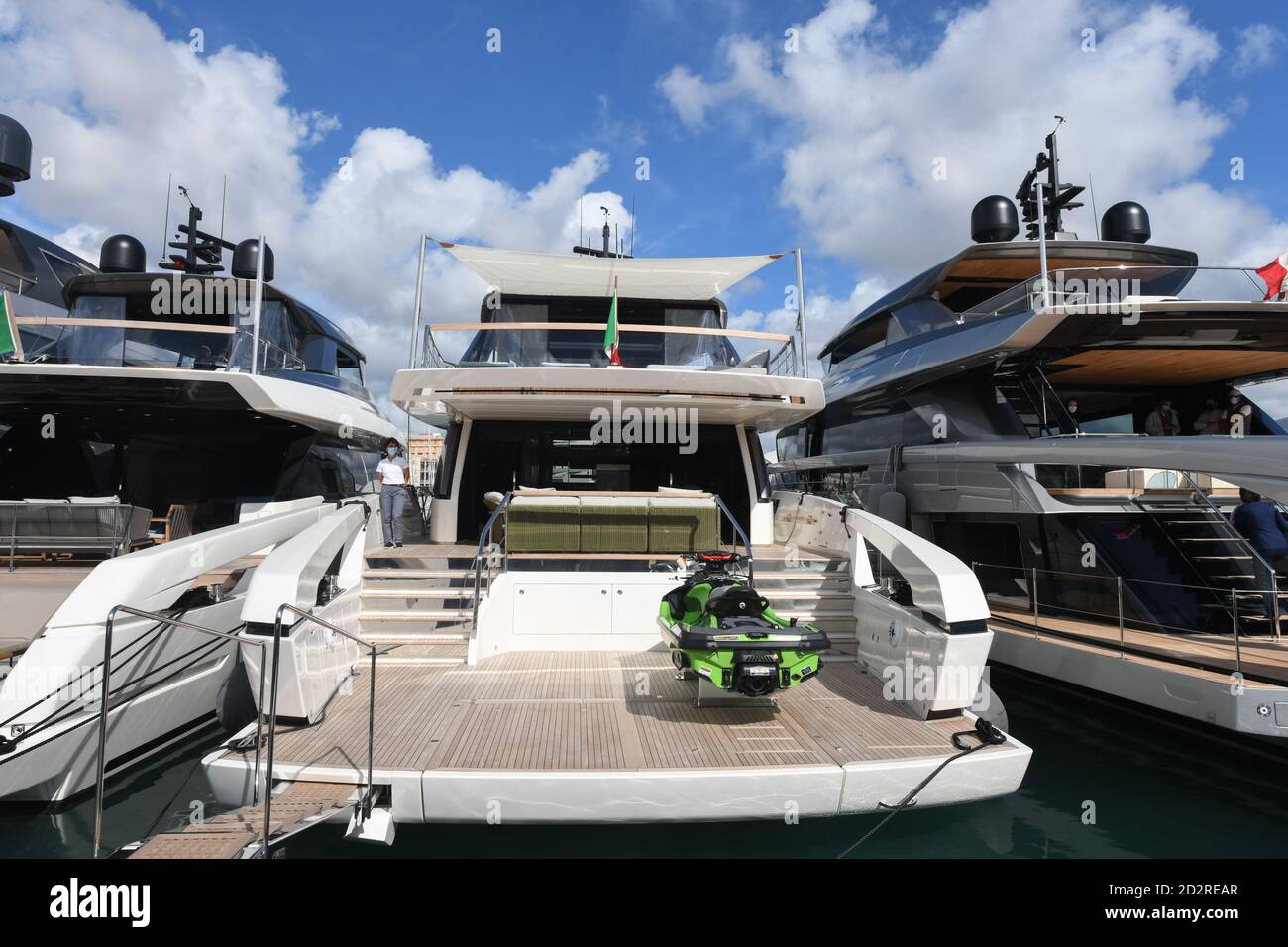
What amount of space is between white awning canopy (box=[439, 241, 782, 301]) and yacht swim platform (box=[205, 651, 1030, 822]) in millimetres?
6557

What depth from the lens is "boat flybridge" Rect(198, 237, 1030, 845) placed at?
3.86 m

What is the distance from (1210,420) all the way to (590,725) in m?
11.4

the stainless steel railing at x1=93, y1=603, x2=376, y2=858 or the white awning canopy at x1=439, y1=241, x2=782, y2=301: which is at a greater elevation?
the white awning canopy at x1=439, y1=241, x2=782, y2=301

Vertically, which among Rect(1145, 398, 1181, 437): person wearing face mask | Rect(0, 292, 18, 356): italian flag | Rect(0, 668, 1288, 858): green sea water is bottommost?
Rect(0, 668, 1288, 858): green sea water

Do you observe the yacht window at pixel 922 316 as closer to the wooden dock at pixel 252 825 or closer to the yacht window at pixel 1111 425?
the yacht window at pixel 1111 425

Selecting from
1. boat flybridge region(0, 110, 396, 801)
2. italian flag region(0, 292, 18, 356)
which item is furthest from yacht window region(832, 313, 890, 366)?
italian flag region(0, 292, 18, 356)

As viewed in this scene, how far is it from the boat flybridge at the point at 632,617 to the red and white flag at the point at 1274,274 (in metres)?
5.98

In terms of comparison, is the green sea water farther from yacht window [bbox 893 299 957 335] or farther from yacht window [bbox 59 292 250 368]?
yacht window [bbox 893 299 957 335]

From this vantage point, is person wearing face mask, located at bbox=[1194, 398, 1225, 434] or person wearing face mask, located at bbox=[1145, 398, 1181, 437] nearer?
person wearing face mask, located at bbox=[1194, 398, 1225, 434]

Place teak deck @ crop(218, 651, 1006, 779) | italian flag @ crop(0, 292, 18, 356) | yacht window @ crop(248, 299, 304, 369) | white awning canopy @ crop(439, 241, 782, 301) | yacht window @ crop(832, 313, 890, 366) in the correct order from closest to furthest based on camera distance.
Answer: teak deck @ crop(218, 651, 1006, 779) < italian flag @ crop(0, 292, 18, 356) < white awning canopy @ crop(439, 241, 782, 301) < yacht window @ crop(248, 299, 304, 369) < yacht window @ crop(832, 313, 890, 366)
